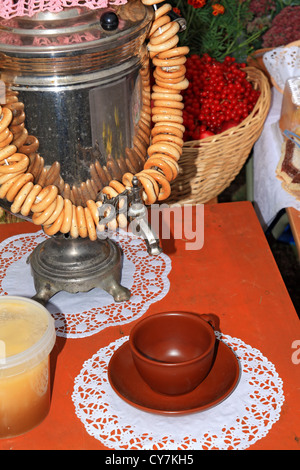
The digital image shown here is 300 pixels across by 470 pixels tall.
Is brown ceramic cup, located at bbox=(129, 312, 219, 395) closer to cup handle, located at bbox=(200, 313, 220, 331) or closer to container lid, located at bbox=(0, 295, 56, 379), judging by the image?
cup handle, located at bbox=(200, 313, 220, 331)

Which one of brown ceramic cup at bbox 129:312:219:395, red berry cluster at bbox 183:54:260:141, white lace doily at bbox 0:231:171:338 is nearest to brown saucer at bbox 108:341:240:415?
brown ceramic cup at bbox 129:312:219:395

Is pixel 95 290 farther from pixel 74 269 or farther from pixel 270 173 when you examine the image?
pixel 270 173

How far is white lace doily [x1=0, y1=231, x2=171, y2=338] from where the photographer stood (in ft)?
3.16

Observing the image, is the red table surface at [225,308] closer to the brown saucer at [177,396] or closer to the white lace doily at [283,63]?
the brown saucer at [177,396]

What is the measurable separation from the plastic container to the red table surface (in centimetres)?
2

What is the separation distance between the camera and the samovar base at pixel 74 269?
980 millimetres

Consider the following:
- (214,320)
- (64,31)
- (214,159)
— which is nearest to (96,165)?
(64,31)

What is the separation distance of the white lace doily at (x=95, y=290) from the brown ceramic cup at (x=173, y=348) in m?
0.14

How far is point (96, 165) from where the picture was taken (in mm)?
878

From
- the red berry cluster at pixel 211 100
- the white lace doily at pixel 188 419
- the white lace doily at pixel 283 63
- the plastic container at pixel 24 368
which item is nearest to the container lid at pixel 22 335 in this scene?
the plastic container at pixel 24 368

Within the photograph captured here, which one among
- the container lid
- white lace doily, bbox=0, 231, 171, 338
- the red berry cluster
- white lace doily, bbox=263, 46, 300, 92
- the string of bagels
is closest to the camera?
the container lid

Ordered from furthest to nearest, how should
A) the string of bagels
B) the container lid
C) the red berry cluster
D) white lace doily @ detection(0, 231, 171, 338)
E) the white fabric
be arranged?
the red berry cluster → the white fabric → white lace doily @ detection(0, 231, 171, 338) → the string of bagels → the container lid
